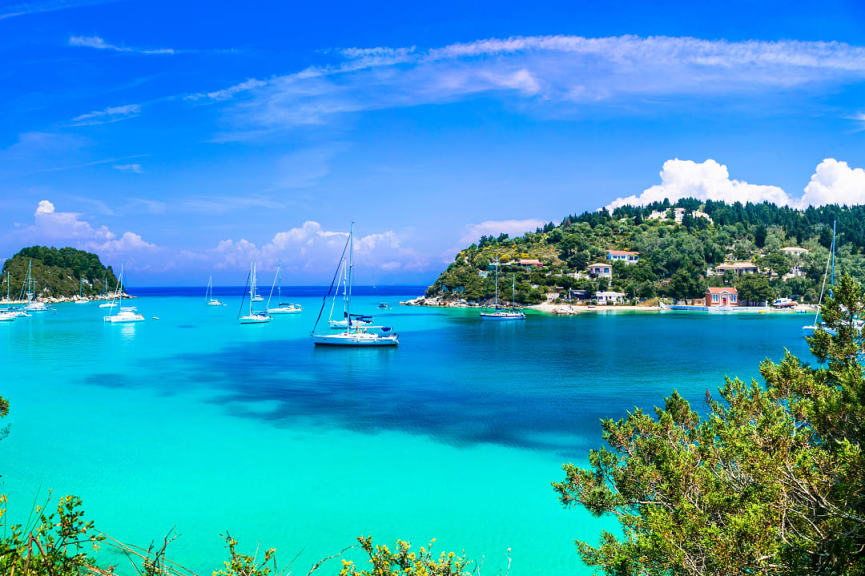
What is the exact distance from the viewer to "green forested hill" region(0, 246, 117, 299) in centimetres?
10144

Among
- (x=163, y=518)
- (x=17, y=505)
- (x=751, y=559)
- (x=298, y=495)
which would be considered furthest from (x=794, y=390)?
(x=17, y=505)

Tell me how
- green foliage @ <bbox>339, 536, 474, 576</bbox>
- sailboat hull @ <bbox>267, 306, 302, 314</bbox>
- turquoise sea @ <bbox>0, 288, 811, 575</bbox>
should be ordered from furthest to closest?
1. sailboat hull @ <bbox>267, 306, 302, 314</bbox>
2. turquoise sea @ <bbox>0, 288, 811, 575</bbox>
3. green foliage @ <bbox>339, 536, 474, 576</bbox>

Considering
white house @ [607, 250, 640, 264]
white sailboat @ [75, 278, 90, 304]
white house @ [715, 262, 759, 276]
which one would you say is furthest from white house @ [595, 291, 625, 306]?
white sailboat @ [75, 278, 90, 304]

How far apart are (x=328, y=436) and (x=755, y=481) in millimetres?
15719

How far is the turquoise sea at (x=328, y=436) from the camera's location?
40.9 feet

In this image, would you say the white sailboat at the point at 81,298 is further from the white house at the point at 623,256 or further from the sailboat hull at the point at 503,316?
the white house at the point at 623,256

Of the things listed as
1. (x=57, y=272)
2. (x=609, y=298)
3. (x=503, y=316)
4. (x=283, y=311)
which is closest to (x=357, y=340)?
(x=503, y=316)

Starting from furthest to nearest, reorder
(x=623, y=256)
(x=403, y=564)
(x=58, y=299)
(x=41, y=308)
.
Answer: (x=623, y=256) < (x=58, y=299) < (x=41, y=308) < (x=403, y=564)

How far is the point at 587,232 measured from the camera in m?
127

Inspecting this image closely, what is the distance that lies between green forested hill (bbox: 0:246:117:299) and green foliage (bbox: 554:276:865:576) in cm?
12054

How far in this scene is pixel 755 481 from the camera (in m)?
5.86

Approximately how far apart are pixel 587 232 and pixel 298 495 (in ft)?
401

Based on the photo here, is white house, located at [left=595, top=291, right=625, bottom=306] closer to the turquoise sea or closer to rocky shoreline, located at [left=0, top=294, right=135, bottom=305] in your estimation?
the turquoise sea

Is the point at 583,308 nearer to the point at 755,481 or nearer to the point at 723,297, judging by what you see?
the point at 723,297
